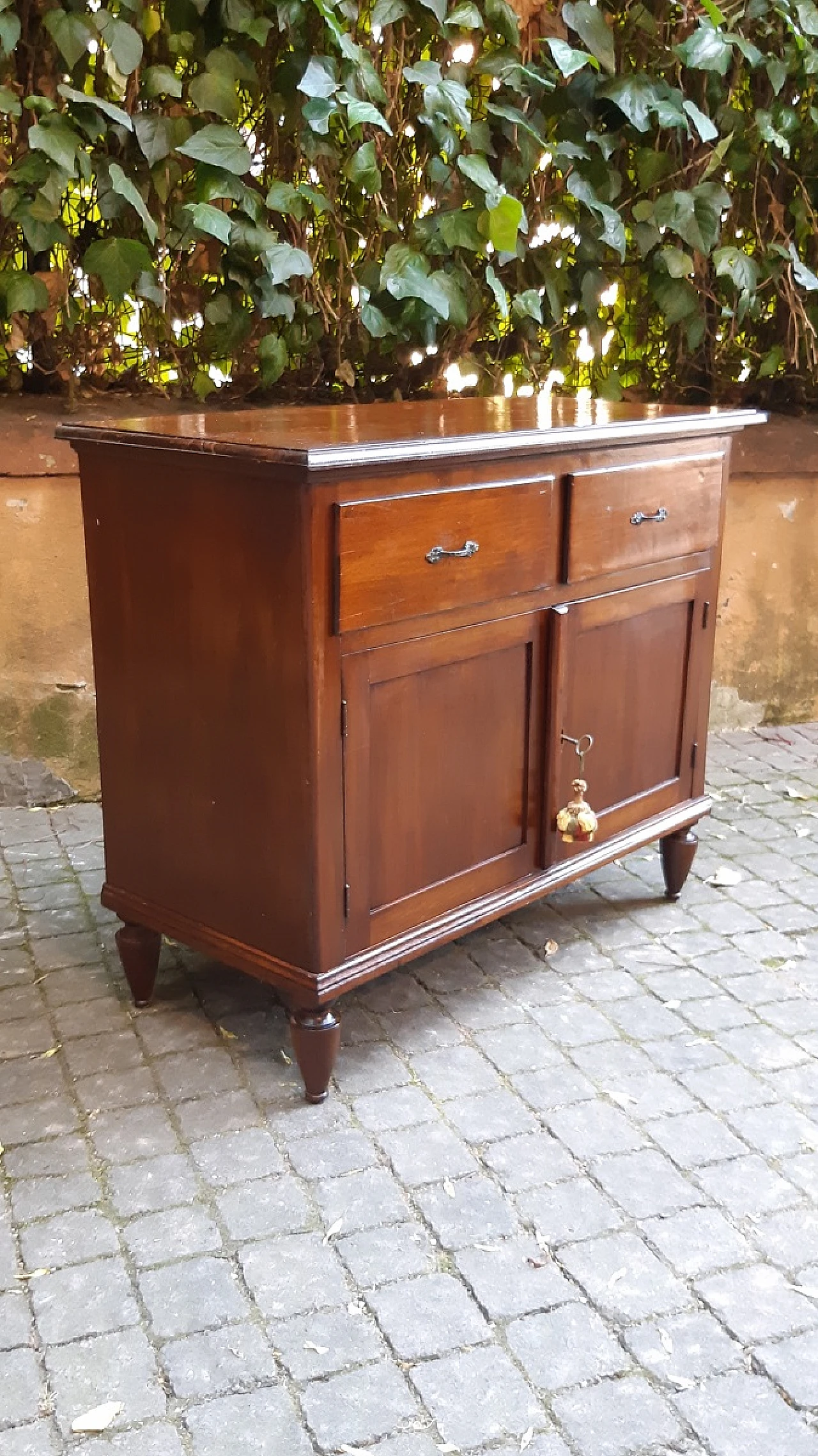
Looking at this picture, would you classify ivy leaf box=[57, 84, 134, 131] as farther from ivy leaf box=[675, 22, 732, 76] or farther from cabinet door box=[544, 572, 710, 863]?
cabinet door box=[544, 572, 710, 863]

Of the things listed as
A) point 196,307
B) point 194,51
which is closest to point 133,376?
point 196,307

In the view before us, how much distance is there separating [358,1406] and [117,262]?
2664 millimetres

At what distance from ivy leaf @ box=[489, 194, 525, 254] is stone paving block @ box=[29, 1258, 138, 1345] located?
269 cm

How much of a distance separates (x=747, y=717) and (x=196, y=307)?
2297mm

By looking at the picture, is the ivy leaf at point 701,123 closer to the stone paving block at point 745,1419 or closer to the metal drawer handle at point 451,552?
the metal drawer handle at point 451,552

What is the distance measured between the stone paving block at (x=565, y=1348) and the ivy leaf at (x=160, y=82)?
2842 mm

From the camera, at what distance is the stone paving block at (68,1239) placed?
6.11 feet

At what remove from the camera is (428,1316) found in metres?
1.76

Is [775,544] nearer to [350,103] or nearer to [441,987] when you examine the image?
[350,103]

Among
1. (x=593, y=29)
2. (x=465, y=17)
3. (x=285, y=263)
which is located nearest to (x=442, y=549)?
(x=285, y=263)

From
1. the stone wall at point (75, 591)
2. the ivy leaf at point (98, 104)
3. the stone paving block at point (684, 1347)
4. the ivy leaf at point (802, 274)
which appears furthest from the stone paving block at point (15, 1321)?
the ivy leaf at point (802, 274)

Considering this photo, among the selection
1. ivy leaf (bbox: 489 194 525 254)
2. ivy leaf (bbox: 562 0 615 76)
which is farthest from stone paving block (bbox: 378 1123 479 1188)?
ivy leaf (bbox: 562 0 615 76)

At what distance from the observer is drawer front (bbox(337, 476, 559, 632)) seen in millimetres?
2031

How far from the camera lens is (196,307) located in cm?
347
